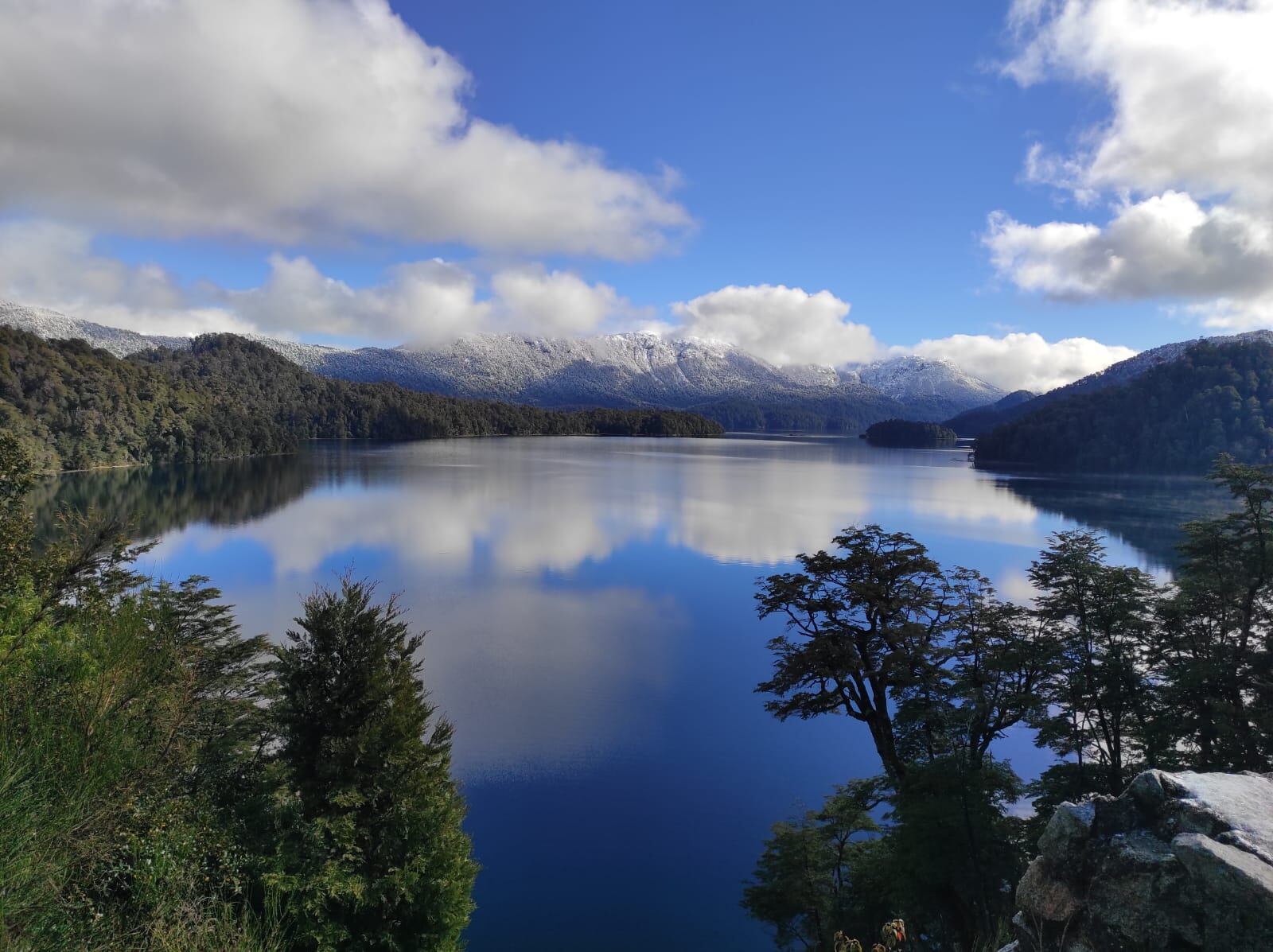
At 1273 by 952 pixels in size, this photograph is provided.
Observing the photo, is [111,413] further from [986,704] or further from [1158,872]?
[1158,872]

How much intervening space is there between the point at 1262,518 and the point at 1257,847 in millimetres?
14756

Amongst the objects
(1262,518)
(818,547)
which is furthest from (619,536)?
(1262,518)

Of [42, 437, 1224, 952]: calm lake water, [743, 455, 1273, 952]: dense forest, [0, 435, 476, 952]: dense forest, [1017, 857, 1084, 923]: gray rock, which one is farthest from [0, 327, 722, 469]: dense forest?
[1017, 857, 1084, 923]: gray rock

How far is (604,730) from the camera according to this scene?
68.5ft

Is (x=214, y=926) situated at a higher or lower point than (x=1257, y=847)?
lower

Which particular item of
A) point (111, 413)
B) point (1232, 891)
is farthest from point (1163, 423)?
point (111, 413)

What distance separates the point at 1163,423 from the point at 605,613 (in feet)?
410

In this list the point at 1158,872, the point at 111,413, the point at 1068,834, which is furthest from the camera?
the point at 111,413

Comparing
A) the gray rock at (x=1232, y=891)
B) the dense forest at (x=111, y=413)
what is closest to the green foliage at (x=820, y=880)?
the gray rock at (x=1232, y=891)

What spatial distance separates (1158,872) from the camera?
16.0ft

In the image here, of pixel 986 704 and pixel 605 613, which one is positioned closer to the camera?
pixel 986 704

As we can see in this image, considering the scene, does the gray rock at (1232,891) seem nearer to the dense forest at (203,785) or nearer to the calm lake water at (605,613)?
the dense forest at (203,785)

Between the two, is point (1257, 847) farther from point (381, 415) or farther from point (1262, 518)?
point (381, 415)

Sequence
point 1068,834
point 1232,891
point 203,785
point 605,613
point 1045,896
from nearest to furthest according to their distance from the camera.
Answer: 1. point 1232,891
2. point 1045,896
3. point 1068,834
4. point 203,785
5. point 605,613
